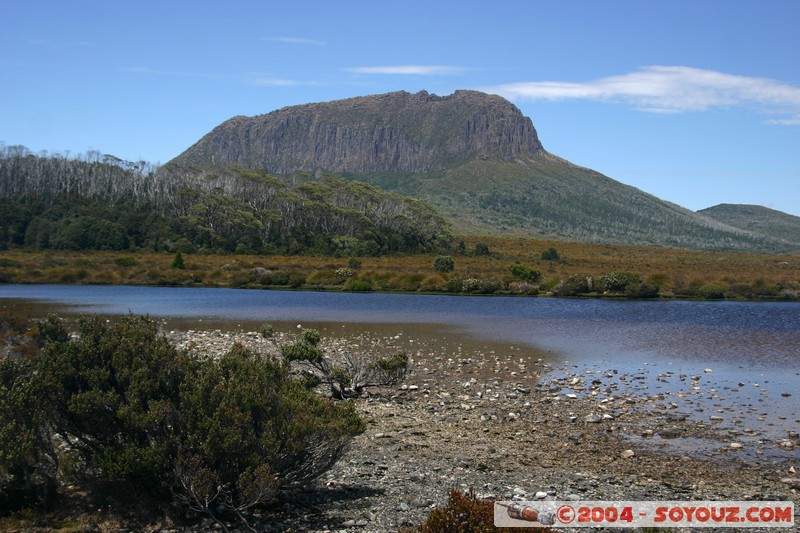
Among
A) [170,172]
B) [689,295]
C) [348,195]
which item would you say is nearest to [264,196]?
[348,195]

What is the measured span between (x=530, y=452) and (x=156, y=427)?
7.84 m

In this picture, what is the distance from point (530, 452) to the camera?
14047mm

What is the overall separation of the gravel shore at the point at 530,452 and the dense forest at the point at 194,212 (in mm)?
78046

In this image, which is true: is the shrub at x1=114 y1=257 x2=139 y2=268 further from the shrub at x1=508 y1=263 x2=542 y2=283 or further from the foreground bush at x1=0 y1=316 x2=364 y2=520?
the foreground bush at x1=0 y1=316 x2=364 y2=520

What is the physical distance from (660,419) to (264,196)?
11080cm

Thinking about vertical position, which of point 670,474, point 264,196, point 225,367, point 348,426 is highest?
point 264,196

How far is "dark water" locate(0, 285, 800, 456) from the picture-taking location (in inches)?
890

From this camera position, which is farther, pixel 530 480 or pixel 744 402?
pixel 744 402

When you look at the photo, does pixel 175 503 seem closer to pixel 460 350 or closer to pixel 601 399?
pixel 601 399

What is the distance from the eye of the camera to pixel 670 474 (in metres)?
12.8

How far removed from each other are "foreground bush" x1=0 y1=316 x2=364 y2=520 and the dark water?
1203 centimetres

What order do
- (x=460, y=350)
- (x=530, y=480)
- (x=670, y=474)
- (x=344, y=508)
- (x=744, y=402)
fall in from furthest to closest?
(x=460, y=350) → (x=744, y=402) → (x=670, y=474) → (x=530, y=480) → (x=344, y=508)

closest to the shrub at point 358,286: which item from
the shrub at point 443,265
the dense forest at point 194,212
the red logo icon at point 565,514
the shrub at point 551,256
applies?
the shrub at point 443,265

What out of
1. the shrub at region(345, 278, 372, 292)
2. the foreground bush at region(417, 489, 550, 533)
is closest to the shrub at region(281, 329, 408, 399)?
the foreground bush at region(417, 489, 550, 533)
